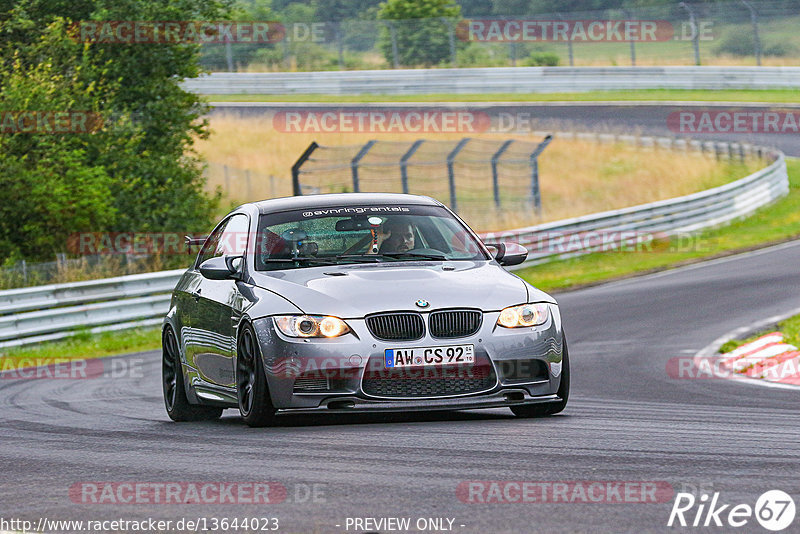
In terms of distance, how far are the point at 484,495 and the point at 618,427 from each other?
2.56 m

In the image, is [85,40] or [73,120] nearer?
[73,120]

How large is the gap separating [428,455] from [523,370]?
1749 millimetres

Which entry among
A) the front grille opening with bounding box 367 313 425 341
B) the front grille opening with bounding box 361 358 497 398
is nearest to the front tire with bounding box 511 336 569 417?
the front grille opening with bounding box 361 358 497 398

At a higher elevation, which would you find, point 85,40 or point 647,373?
point 85,40

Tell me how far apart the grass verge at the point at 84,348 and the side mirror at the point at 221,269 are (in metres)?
8.80

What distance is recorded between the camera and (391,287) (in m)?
8.14

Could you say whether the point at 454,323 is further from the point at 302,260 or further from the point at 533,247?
the point at 533,247

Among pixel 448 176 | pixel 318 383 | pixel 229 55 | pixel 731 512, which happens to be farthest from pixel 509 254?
pixel 229 55

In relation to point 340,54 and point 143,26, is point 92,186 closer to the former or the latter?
point 143,26

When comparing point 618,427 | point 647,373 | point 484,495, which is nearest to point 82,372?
point 647,373

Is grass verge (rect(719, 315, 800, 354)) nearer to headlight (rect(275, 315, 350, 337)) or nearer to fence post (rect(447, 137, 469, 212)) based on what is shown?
headlight (rect(275, 315, 350, 337))

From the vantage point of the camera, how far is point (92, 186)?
24531 millimetres

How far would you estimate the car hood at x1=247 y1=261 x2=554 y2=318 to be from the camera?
801cm

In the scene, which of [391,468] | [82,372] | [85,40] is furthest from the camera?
[85,40]
